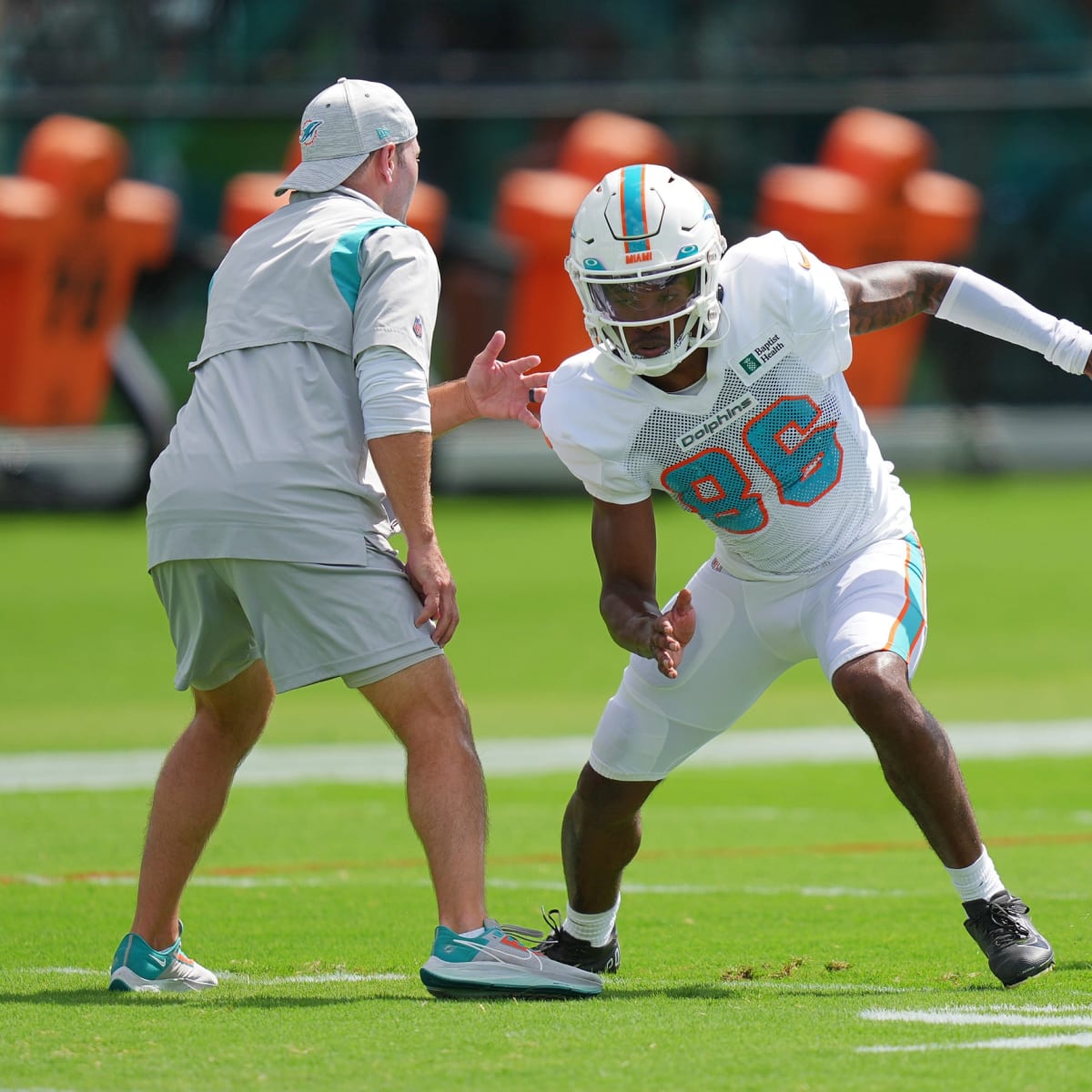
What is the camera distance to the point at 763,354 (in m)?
5.41

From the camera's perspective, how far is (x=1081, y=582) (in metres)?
17.6

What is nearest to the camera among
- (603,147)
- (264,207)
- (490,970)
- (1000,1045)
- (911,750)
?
(1000,1045)

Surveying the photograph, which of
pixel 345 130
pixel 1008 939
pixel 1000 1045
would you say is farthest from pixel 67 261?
pixel 1000 1045

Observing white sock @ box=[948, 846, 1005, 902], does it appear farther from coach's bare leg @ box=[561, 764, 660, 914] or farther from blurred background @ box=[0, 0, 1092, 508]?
blurred background @ box=[0, 0, 1092, 508]

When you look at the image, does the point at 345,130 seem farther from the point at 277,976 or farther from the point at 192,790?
the point at 277,976

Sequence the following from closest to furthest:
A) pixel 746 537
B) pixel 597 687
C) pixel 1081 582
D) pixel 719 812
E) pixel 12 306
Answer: pixel 746 537 → pixel 719 812 → pixel 597 687 → pixel 1081 582 → pixel 12 306

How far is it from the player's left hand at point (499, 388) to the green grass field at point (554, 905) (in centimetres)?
150

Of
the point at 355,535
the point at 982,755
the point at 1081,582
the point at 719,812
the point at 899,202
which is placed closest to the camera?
the point at 355,535

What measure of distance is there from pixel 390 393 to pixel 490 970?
1361 mm

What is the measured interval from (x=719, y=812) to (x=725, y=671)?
333 cm

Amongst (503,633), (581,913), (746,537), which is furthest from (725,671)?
(503,633)

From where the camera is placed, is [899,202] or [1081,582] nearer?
[1081,582]

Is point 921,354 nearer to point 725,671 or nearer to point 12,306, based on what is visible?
point 12,306

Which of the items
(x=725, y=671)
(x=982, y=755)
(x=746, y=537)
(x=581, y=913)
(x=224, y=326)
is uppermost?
(x=224, y=326)
